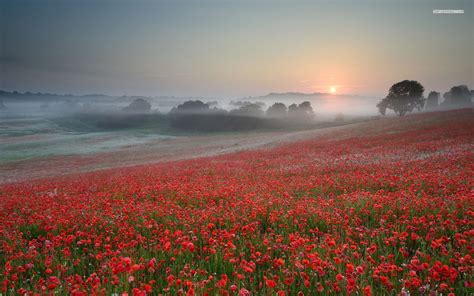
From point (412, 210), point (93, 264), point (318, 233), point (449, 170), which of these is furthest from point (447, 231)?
point (449, 170)

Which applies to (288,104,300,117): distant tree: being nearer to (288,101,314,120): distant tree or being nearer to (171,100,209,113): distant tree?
(288,101,314,120): distant tree

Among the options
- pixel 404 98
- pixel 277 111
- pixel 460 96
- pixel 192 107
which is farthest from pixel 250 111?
pixel 460 96

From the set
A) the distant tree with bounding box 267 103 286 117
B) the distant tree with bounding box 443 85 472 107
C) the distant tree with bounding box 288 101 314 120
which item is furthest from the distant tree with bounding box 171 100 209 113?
the distant tree with bounding box 443 85 472 107

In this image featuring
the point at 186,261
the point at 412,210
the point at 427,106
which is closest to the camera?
the point at 186,261

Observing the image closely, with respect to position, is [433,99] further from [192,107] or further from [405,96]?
[192,107]

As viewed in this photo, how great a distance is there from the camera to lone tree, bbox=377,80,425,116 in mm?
82375

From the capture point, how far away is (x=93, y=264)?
4.87m

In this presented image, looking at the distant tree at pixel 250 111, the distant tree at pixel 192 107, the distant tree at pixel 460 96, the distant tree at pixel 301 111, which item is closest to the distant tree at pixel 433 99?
the distant tree at pixel 460 96

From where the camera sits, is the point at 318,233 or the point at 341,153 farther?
the point at 341,153

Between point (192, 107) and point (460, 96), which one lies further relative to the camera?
point (192, 107)

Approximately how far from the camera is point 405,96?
84.2 m

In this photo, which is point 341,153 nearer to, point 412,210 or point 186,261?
point 412,210

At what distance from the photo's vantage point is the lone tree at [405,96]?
82.4 metres

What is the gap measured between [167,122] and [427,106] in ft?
484
